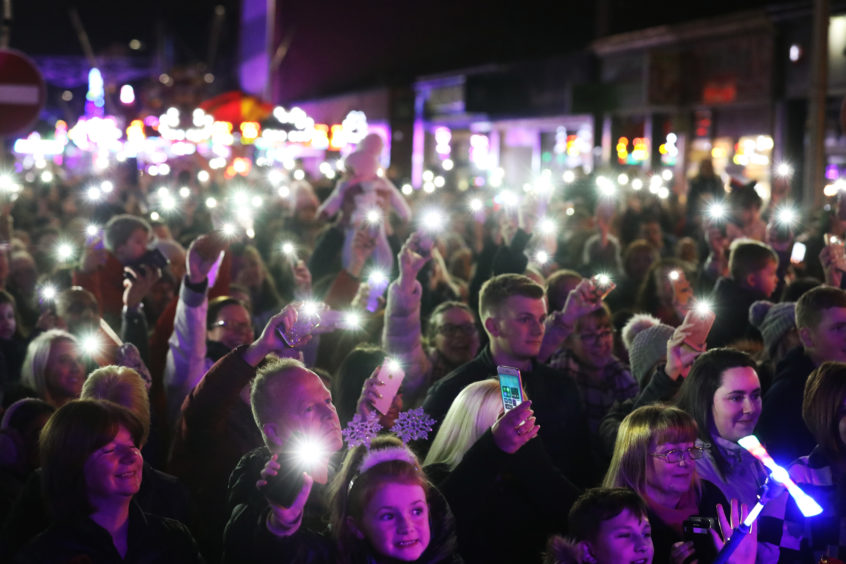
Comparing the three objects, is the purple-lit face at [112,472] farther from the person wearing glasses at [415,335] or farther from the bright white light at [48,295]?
the bright white light at [48,295]

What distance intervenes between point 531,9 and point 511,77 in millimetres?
5352

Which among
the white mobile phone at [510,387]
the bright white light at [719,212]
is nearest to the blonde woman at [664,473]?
the white mobile phone at [510,387]

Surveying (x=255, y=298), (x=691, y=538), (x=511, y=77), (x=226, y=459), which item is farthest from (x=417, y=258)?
(x=511, y=77)

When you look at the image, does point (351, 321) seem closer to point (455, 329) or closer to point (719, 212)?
point (455, 329)

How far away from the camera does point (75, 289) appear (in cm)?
639

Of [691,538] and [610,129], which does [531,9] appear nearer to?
[610,129]

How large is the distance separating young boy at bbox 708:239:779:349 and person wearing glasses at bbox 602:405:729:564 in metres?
2.72

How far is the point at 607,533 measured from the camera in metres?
3.47

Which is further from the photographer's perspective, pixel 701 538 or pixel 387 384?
pixel 387 384

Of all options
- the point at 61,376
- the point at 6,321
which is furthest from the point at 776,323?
the point at 6,321

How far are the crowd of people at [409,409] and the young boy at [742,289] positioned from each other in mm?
14

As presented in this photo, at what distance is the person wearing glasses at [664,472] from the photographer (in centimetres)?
390

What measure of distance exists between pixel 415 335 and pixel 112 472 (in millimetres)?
2518

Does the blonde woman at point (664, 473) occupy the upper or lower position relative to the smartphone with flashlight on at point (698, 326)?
lower
